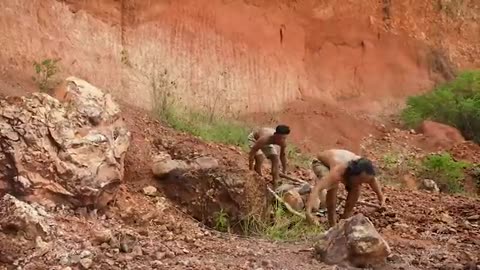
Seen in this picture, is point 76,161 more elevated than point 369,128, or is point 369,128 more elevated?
point 76,161

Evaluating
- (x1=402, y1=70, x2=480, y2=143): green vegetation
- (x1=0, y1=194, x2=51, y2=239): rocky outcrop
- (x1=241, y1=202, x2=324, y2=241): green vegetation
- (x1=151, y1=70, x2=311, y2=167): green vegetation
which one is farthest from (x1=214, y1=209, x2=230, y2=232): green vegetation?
(x1=402, y1=70, x2=480, y2=143): green vegetation

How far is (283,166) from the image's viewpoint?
26.4ft

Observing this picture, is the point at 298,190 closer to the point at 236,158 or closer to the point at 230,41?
the point at 236,158

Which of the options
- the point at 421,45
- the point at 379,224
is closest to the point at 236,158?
the point at 379,224

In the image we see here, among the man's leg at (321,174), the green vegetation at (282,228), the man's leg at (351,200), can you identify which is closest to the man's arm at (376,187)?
the man's leg at (351,200)

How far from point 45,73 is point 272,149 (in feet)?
8.54

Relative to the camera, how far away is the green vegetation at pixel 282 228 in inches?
255

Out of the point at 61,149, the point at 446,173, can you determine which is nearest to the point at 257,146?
the point at 61,149

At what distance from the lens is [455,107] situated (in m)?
12.8

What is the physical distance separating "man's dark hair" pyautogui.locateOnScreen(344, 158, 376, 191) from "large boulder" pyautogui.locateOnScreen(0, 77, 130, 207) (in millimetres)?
1807

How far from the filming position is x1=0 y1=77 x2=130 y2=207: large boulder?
19.1ft

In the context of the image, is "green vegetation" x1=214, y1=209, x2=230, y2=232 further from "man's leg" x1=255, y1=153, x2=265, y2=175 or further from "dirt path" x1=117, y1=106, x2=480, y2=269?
"man's leg" x1=255, y1=153, x2=265, y2=175

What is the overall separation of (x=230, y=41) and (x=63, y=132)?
19.6ft

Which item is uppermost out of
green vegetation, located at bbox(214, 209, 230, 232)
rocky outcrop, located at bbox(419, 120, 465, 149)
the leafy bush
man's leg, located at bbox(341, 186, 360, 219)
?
man's leg, located at bbox(341, 186, 360, 219)
